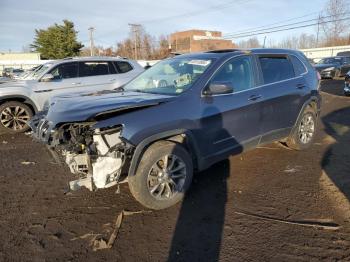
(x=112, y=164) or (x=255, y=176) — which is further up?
(x=112, y=164)

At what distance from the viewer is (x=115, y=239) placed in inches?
131

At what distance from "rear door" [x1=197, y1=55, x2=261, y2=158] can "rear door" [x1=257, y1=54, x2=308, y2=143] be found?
234 millimetres

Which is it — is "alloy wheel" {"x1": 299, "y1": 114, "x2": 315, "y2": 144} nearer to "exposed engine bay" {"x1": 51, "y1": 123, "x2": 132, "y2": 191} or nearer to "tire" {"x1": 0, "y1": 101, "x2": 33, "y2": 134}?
"exposed engine bay" {"x1": 51, "y1": 123, "x2": 132, "y2": 191}

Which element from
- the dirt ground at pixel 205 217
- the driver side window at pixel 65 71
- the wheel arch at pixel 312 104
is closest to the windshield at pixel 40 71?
the driver side window at pixel 65 71

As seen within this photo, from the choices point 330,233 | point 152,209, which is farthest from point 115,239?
point 330,233

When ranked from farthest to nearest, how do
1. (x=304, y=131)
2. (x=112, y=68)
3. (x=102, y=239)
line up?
(x=112, y=68) → (x=304, y=131) → (x=102, y=239)

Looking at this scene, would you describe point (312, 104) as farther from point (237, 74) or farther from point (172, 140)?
point (172, 140)

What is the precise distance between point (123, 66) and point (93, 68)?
37.6 inches

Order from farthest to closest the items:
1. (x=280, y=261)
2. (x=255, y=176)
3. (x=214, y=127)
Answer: (x=255, y=176) < (x=214, y=127) < (x=280, y=261)

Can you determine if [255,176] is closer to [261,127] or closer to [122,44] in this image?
[261,127]

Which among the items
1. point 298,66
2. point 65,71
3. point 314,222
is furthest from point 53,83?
point 314,222

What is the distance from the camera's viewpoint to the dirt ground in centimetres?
307

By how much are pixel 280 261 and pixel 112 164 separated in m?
1.93

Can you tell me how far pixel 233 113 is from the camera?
4414mm
